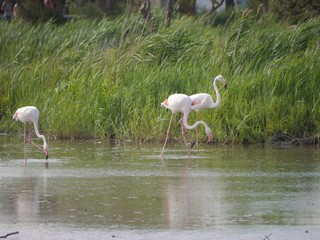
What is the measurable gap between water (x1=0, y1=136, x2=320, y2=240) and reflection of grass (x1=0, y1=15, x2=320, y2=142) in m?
1.05

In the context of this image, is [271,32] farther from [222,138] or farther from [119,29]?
[119,29]

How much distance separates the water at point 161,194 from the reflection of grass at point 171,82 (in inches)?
41.3

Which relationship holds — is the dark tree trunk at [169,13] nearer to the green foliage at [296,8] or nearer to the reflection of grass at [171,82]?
the reflection of grass at [171,82]

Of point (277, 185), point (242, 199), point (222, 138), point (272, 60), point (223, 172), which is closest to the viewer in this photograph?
point (242, 199)

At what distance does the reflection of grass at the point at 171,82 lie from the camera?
40.8 ft

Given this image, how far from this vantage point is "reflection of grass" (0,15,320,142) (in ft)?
40.8

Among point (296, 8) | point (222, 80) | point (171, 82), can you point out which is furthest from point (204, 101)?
point (296, 8)

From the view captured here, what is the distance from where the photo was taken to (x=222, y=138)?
12.3 meters

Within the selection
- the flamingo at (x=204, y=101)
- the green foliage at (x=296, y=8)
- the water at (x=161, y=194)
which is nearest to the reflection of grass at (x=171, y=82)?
the flamingo at (x=204, y=101)

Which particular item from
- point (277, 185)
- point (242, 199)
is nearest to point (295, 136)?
point (277, 185)

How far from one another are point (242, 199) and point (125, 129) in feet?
18.9

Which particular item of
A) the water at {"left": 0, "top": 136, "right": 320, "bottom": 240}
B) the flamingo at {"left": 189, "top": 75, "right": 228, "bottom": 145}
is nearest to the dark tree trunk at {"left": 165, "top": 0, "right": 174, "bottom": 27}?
the flamingo at {"left": 189, "top": 75, "right": 228, "bottom": 145}

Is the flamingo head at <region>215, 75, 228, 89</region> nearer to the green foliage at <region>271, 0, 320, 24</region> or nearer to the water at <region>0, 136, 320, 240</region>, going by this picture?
the water at <region>0, 136, 320, 240</region>

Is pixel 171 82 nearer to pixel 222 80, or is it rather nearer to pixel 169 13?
pixel 222 80
